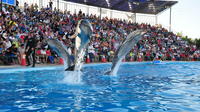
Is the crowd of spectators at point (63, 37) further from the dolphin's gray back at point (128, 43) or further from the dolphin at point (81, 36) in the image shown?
the dolphin at point (81, 36)

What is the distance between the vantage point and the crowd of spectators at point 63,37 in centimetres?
1562

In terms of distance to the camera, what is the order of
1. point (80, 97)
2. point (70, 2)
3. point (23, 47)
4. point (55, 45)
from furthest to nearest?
point (70, 2) < point (23, 47) < point (55, 45) < point (80, 97)

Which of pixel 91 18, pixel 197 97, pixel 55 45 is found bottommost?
pixel 197 97

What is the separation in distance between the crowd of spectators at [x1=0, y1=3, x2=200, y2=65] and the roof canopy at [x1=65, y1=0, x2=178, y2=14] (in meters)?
4.48

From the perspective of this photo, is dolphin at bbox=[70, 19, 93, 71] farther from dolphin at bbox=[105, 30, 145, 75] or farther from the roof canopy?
the roof canopy

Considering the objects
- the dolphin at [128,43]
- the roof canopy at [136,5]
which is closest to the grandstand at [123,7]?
the roof canopy at [136,5]

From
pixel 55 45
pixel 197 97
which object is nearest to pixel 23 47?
pixel 55 45

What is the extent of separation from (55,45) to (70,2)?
24.6m

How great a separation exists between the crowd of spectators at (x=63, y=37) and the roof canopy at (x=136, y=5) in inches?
176

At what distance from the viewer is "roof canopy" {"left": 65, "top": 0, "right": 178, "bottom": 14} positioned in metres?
37.7

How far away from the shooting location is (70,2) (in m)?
33.8

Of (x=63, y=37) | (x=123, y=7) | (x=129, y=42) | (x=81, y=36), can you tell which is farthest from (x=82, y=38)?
(x=123, y=7)

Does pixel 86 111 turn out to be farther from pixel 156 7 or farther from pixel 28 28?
pixel 156 7

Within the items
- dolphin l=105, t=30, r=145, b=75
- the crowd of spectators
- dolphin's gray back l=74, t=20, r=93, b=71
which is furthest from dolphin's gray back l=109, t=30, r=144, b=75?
dolphin's gray back l=74, t=20, r=93, b=71
